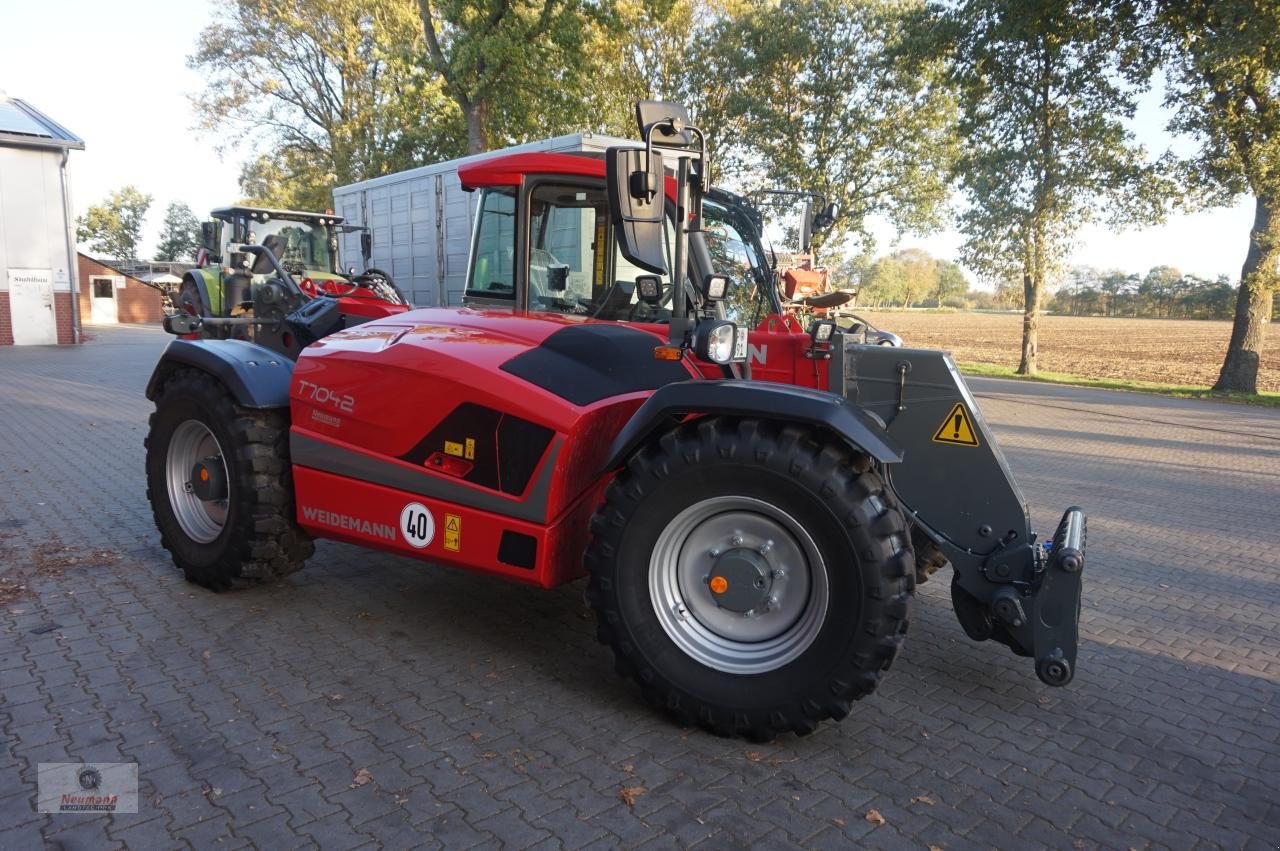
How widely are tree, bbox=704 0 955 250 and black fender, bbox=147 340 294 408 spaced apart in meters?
22.3

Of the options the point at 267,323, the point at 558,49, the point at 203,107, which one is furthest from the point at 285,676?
the point at 203,107

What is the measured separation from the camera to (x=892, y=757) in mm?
3102

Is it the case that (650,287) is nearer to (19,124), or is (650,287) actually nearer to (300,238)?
(300,238)

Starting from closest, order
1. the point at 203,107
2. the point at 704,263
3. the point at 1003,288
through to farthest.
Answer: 1. the point at 704,263
2. the point at 1003,288
3. the point at 203,107

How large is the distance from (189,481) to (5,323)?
23.9 meters

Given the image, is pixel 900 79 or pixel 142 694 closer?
pixel 142 694

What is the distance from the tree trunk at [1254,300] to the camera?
56.2 feet

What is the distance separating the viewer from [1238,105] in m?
16.4

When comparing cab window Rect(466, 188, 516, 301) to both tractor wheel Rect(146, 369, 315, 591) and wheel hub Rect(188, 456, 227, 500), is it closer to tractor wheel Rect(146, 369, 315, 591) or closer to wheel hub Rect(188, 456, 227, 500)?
tractor wheel Rect(146, 369, 315, 591)

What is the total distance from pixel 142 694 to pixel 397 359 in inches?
67.3

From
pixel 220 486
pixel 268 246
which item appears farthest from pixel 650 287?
pixel 268 246

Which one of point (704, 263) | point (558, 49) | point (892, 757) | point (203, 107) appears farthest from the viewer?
point (203, 107)

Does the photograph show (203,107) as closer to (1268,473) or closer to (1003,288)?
(1003,288)

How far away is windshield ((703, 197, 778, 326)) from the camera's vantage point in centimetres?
656
